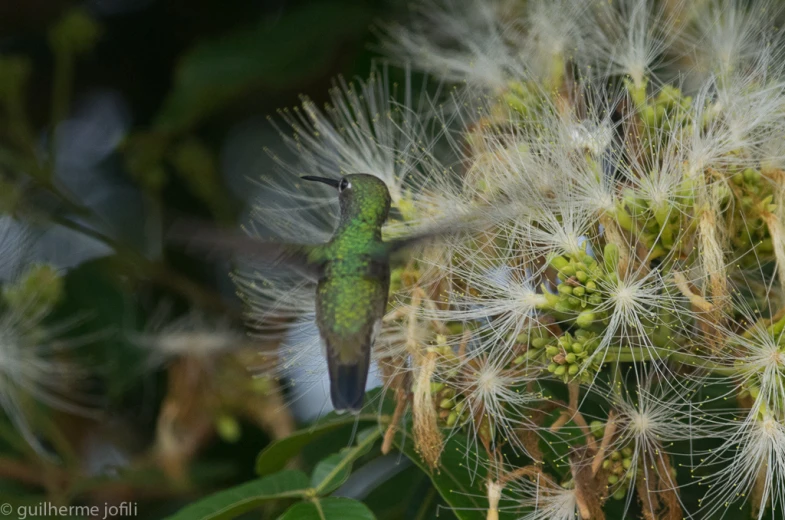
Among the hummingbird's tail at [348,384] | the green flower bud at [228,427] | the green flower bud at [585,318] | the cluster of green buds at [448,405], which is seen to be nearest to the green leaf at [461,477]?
the cluster of green buds at [448,405]

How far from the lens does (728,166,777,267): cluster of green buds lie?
1883 mm

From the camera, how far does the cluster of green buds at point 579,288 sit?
1759 millimetres

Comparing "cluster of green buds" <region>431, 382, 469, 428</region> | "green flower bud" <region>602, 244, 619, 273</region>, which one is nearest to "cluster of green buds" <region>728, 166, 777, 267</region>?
"green flower bud" <region>602, 244, 619, 273</region>

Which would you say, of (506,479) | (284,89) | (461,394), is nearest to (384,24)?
(284,89)

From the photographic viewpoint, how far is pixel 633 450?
179cm

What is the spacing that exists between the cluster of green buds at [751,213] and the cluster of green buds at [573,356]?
390 millimetres

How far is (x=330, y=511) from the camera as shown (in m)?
1.88

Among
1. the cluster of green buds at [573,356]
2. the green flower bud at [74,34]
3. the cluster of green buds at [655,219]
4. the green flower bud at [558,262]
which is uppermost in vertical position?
the green flower bud at [74,34]

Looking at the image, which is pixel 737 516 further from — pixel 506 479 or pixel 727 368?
pixel 506 479

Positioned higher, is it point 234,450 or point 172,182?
point 172,182

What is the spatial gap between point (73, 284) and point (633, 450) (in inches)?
86.3

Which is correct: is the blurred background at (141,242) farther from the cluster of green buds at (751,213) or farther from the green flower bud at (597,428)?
the cluster of green buds at (751,213)

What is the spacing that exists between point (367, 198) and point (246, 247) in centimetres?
37

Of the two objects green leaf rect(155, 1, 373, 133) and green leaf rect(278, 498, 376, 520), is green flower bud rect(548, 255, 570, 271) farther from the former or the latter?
green leaf rect(155, 1, 373, 133)
